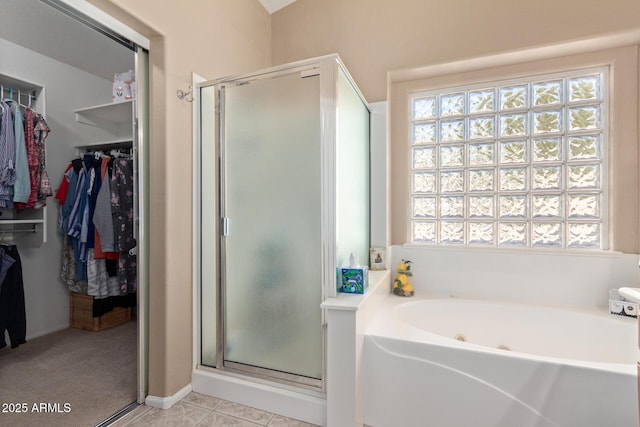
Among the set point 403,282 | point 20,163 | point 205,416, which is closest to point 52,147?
point 20,163

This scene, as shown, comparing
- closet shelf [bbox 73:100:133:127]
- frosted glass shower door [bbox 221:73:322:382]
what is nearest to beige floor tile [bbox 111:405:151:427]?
frosted glass shower door [bbox 221:73:322:382]

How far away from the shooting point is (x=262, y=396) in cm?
171

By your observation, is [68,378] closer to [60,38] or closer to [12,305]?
[12,305]

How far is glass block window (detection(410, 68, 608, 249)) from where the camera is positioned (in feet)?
6.94

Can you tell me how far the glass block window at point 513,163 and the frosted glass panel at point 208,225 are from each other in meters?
1.53

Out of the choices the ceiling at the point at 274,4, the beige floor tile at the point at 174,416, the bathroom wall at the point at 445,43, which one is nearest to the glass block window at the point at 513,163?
the bathroom wall at the point at 445,43

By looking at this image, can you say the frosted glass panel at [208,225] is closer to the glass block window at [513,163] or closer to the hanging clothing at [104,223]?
the hanging clothing at [104,223]

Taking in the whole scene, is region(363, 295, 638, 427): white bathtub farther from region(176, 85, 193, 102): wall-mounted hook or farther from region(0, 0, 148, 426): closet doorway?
region(176, 85, 193, 102): wall-mounted hook

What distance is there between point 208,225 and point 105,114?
1889mm

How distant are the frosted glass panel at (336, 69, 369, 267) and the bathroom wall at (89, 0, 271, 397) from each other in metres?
0.89

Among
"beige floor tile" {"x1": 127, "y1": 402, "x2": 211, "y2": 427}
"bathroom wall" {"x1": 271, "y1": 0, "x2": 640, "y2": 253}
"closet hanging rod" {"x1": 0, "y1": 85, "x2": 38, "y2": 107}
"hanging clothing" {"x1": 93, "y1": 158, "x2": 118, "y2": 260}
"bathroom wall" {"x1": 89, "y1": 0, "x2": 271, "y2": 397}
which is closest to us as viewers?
"beige floor tile" {"x1": 127, "y1": 402, "x2": 211, "y2": 427}

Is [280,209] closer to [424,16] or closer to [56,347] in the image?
[424,16]

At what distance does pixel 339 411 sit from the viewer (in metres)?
1.50

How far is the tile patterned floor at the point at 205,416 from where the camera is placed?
5.20 ft
